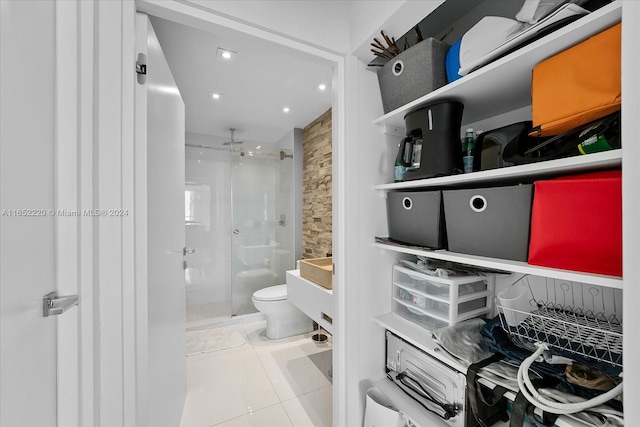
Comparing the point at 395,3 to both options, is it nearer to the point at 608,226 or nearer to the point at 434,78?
the point at 434,78

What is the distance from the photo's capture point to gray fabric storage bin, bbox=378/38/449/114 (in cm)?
100

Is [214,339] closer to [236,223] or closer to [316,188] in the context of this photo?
[236,223]

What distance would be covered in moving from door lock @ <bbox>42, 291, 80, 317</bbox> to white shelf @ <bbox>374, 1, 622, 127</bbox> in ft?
4.34

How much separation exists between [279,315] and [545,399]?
2.21 m

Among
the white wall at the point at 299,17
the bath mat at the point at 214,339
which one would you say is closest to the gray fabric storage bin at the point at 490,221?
the white wall at the point at 299,17

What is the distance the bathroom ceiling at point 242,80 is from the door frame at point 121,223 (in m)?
0.36

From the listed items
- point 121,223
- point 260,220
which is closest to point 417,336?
point 121,223

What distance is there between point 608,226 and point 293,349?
2.38 meters

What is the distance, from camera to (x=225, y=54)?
1722 mm

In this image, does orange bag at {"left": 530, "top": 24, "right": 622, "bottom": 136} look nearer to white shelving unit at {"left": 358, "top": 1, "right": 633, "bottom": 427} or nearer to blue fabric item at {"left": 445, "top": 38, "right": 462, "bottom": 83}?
white shelving unit at {"left": 358, "top": 1, "right": 633, "bottom": 427}

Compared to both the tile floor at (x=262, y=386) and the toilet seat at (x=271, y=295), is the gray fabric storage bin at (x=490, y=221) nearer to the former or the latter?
the tile floor at (x=262, y=386)

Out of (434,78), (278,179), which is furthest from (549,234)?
(278,179)

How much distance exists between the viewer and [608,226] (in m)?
0.60

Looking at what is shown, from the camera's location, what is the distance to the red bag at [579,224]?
59 cm
